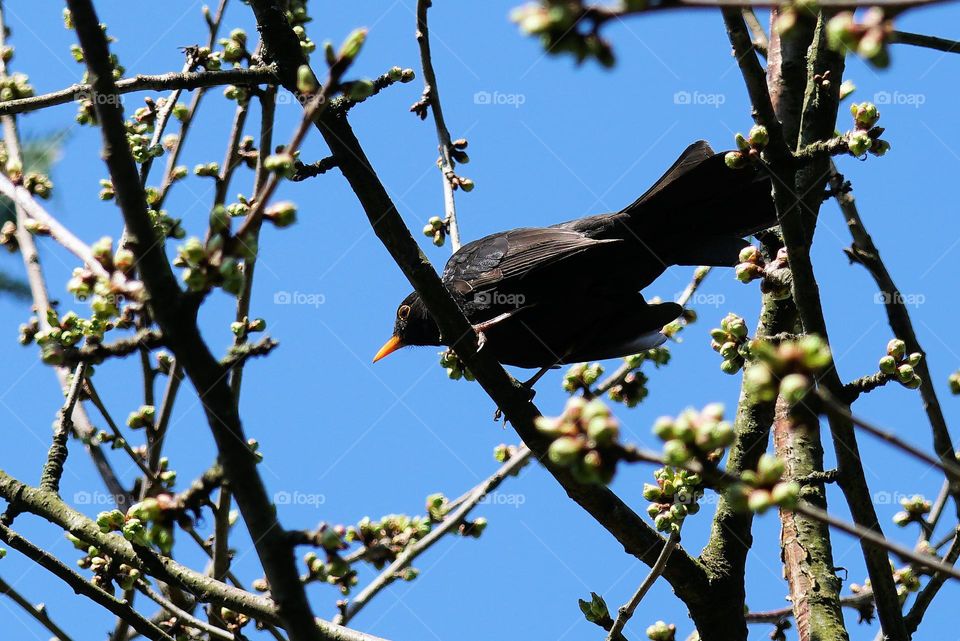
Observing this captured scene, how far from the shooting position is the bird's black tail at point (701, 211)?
191 inches

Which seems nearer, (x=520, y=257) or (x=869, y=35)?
(x=869, y=35)

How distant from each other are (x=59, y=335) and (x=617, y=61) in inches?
91.8

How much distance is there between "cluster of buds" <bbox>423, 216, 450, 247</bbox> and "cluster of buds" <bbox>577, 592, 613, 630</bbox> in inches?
73.4

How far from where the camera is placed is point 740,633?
400 cm

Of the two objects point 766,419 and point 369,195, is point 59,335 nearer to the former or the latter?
point 369,195

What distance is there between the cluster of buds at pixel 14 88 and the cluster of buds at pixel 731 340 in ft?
10.8

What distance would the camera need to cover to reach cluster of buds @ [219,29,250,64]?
4.33 meters

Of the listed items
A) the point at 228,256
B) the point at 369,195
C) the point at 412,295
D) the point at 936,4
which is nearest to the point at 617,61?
the point at 936,4

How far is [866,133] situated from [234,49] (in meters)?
2.74

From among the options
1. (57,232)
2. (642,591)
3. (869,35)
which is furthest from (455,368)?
(869,35)

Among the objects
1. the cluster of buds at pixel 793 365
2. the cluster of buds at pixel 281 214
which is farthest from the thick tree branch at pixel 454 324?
the cluster of buds at pixel 793 365

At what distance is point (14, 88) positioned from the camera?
4398mm

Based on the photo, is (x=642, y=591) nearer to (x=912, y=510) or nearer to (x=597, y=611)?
(x=597, y=611)

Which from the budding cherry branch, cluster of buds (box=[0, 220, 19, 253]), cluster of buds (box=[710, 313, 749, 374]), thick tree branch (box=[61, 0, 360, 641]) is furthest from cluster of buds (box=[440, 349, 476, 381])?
cluster of buds (box=[0, 220, 19, 253])
